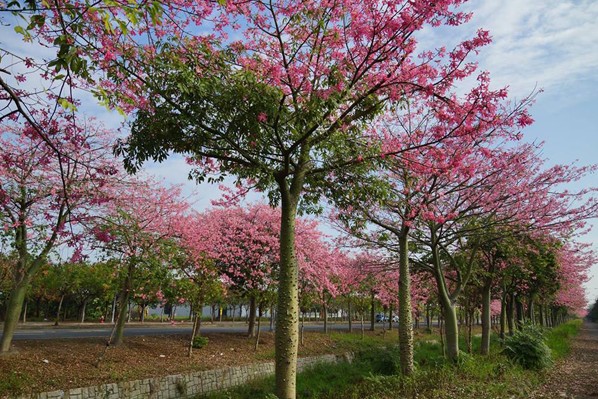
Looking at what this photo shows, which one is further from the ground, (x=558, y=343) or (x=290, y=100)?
(x=290, y=100)

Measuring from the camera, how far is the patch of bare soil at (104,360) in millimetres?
8984

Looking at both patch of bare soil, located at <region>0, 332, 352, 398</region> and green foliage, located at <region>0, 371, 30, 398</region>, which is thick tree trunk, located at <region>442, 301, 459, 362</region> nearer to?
patch of bare soil, located at <region>0, 332, 352, 398</region>

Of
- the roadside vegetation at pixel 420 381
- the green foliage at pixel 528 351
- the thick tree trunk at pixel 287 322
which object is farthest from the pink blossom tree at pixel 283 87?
the green foliage at pixel 528 351

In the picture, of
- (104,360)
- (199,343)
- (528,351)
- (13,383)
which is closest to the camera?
(13,383)

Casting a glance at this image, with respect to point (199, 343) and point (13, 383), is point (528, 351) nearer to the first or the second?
point (199, 343)

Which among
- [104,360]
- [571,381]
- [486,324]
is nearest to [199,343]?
[104,360]

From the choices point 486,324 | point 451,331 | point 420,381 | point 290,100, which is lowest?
point 420,381

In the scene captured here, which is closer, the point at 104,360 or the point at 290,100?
the point at 290,100

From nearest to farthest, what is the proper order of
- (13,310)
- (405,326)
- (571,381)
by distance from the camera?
(405,326)
(13,310)
(571,381)

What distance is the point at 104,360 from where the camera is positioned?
37.3ft

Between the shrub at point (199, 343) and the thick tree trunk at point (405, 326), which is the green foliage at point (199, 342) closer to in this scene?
the shrub at point (199, 343)

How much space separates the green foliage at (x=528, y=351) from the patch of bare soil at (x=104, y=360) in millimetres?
8123

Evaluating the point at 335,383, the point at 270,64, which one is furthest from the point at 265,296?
the point at 270,64

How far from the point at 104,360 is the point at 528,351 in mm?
12526
